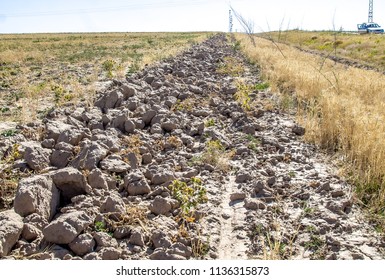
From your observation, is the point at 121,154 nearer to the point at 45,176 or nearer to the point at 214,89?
the point at 45,176

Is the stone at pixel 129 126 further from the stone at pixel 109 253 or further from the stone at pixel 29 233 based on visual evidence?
the stone at pixel 109 253

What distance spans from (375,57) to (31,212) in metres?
29.5

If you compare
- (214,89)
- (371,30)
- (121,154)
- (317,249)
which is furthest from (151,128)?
(371,30)

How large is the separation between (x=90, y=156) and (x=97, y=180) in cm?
57

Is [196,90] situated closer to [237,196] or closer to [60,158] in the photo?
[60,158]

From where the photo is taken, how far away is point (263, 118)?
8844 millimetres

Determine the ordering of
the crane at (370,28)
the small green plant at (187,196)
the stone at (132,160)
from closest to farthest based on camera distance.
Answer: the small green plant at (187,196)
the stone at (132,160)
the crane at (370,28)

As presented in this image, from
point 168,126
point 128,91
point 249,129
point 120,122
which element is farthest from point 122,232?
point 128,91

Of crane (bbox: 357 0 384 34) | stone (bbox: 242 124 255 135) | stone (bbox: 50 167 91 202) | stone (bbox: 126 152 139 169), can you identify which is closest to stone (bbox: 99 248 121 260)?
stone (bbox: 50 167 91 202)

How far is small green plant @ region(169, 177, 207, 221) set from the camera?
14.3ft

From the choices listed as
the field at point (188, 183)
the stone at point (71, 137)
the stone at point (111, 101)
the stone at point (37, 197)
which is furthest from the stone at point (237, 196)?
the stone at point (111, 101)

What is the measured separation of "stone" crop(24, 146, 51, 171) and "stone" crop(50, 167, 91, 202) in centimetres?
74

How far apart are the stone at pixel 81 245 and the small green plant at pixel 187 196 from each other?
109 centimetres

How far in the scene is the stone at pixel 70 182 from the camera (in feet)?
14.6
